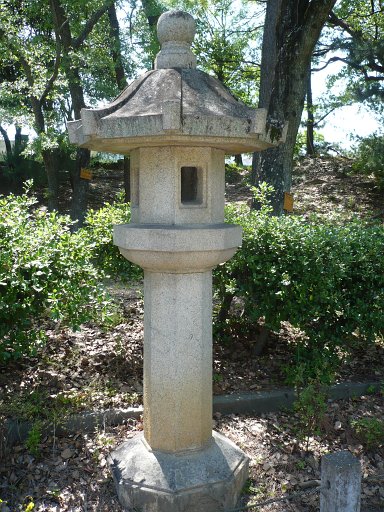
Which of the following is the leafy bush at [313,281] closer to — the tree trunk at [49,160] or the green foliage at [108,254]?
the green foliage at [108,254]

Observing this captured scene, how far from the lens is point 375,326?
4.89 m

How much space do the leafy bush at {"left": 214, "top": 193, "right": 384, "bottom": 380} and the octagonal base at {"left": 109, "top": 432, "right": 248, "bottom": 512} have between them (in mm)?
1829

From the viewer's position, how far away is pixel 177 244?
112 inches

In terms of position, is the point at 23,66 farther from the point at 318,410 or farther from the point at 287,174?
the point at 318,410

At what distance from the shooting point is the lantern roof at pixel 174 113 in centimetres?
259

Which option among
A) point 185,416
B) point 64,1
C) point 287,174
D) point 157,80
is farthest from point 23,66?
point 185,416

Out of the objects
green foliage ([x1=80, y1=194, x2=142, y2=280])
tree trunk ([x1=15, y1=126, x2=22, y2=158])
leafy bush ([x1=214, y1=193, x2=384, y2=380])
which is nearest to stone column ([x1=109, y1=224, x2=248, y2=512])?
leafy bush ([x1=214, y1=193, x2=384, y2=380])

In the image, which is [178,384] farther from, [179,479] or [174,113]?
[174,113]

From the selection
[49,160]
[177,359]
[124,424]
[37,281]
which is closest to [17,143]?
[49,160]

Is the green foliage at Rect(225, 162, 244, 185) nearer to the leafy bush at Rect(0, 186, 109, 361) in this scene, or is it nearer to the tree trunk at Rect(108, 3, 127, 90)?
the tree trunk at Rect(108, 3, 127, 90)

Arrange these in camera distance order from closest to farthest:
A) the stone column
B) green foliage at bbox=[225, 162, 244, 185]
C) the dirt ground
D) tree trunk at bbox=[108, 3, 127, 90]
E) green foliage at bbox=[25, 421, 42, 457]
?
the stone column, the dirt ground, green foliage at bbox=[25, 421, 42, 457], tree trunk at bbox=[108, 3, 127, 90], green foliage at bbox=[225, 162, 244, 185]

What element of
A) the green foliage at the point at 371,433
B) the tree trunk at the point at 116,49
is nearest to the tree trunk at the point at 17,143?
the tree trunk at the point at 116,49

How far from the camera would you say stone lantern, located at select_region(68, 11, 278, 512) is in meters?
2.74

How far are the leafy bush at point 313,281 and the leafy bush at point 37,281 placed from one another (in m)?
1.59
